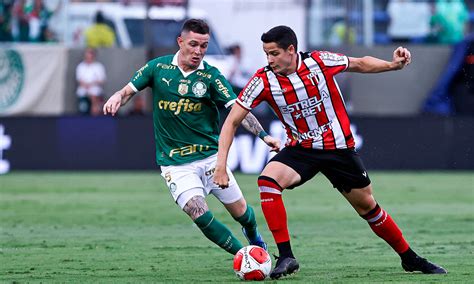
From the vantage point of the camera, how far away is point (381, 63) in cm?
892

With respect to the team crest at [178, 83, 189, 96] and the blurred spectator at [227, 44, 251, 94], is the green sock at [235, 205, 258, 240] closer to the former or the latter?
the team crest at [178, 83, 189, 96]

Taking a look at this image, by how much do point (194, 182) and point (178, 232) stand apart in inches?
137

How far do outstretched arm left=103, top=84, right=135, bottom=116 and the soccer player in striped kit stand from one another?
3.26 ft

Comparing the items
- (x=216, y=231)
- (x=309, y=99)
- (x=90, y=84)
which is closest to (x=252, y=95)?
(x=309, y=99)

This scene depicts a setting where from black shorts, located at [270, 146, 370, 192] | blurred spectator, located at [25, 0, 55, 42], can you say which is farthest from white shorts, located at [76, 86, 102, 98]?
black shorts, located at [270, 146, 370, 192]

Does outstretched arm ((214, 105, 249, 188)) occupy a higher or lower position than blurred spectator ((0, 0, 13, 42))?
higher

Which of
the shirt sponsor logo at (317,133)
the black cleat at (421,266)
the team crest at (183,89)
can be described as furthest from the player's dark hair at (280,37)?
the black cleat at (421,266)

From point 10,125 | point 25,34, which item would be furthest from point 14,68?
point 10,125

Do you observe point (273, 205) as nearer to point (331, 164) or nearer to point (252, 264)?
point (252, 264)

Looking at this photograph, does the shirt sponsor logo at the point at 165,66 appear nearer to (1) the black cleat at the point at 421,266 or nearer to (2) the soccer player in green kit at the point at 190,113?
(2) the soccer player in green kit at the point at 190,113

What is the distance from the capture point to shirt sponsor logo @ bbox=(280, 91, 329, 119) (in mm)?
8955

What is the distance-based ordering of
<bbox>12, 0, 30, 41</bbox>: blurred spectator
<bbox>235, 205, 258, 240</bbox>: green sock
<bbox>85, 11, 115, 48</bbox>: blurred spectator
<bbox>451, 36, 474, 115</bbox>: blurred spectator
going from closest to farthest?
<bbox>235, 205, 258, 240</bbox>: green sock
<bbox>12, 0, 30, 41</bbox>: blurred spectator
<bbox>451, 36, 474, 115</bbox>: blurred spectator
<bbox>85, 11, 115, 48</bbox>: blurred spectator

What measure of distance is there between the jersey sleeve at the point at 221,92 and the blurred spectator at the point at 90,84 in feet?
49.6

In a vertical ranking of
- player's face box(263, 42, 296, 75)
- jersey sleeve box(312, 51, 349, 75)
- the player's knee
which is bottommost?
the player's knee
